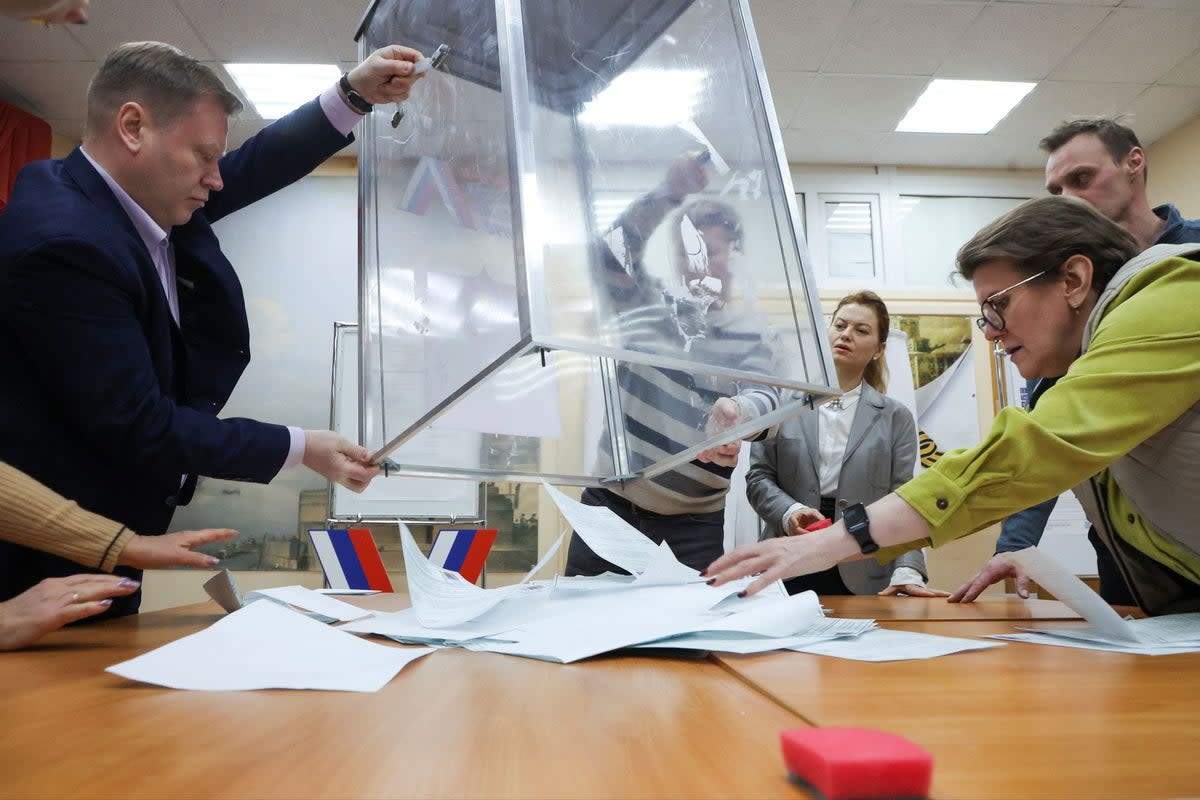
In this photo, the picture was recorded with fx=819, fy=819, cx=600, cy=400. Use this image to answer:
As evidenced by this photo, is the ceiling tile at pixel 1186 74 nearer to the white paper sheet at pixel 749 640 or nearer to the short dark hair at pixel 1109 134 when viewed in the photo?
the short dark hair at pixel 1109 134

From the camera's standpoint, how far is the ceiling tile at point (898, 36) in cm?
323

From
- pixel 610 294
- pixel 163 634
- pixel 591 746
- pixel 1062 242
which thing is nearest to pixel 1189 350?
pixel 1062 242

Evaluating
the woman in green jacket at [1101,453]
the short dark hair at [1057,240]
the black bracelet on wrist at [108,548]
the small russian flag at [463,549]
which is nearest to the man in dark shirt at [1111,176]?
the short dark hair at [1057,240]

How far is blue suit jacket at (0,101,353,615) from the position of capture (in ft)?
3.02

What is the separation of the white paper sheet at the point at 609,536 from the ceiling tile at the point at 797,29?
8.42 ft

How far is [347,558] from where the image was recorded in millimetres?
2875

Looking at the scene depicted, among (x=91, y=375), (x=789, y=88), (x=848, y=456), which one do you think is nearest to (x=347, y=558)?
(x=848, y=456)

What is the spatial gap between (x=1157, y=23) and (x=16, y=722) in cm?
422

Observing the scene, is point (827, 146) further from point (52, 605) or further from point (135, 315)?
point (52, 605)

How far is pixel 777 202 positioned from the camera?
0.84 meters

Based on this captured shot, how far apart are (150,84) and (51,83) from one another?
10.5 feet

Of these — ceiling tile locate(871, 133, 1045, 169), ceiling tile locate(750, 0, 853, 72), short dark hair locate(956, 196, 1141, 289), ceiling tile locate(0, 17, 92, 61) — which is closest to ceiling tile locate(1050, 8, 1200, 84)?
ceiling tile locate(871, 133, 1045, 169)

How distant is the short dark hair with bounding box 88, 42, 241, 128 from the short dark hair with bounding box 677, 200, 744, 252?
77 cm

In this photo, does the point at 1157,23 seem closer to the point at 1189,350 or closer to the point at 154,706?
the point at 1189,350
